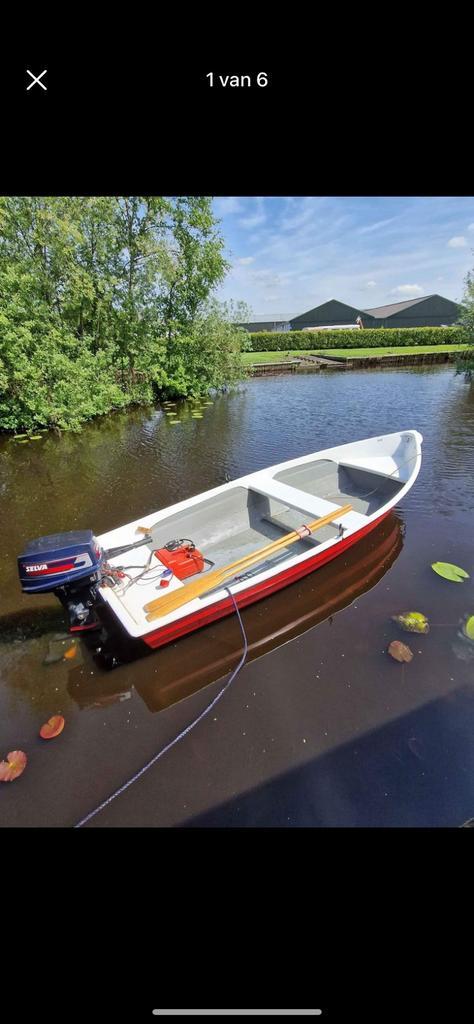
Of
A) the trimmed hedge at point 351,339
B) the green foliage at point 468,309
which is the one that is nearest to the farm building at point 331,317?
the trimmed hedge at point 351,339

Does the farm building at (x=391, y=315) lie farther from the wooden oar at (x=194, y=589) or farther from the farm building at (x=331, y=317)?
the wooden oar at (x=194, y=589)

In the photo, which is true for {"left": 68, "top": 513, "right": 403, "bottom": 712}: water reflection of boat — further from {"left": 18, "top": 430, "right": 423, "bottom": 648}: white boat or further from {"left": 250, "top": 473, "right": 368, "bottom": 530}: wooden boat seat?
{"left": 250, "top": 473, "right": 368, "bottom": 530}: wooden boat seat

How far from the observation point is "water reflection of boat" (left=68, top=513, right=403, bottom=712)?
144 inches

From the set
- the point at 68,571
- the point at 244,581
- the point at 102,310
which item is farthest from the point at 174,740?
the point at 102,310

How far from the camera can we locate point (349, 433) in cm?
1133

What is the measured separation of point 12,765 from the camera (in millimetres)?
2979

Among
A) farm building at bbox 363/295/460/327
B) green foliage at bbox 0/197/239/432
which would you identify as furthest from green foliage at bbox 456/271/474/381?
farm building at bbox 363/295/460/327

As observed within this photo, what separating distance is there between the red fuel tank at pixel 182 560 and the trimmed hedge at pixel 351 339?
121ft

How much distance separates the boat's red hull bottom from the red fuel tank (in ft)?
1.95

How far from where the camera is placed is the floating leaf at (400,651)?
3.79 metres
